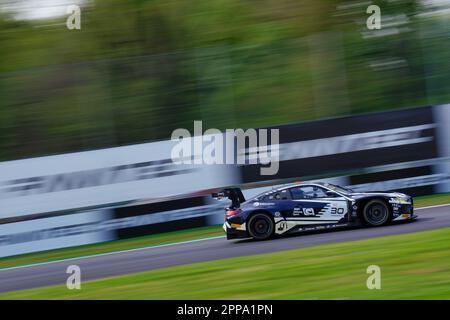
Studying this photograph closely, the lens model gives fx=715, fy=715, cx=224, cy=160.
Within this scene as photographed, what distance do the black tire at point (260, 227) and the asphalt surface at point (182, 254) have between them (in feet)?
0.64

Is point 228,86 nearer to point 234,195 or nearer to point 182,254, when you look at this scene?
point 234,195

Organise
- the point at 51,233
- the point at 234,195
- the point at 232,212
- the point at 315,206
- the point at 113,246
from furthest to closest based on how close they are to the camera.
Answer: the point at 51,233, the point at 113,246, the point at 234,195, the point at 232,212, the point at 315,206

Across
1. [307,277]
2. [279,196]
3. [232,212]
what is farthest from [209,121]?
[307,277]

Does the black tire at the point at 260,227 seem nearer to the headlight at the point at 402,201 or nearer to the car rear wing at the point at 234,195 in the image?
the car rear wing at the point at 234,195

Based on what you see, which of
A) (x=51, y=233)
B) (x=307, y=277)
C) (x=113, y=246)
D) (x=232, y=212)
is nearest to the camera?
(x=307, y=277)

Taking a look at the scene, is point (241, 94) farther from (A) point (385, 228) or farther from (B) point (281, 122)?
(A) point (385, 228)

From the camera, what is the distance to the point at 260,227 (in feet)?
41.6

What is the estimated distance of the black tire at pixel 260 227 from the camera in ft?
41.4

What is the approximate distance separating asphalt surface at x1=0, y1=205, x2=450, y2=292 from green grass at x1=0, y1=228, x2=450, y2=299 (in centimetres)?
62

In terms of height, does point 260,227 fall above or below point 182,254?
above


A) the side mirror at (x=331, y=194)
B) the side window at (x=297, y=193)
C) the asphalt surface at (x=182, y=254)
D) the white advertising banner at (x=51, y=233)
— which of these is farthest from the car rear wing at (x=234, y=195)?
the white advertising banner at (x=51, y=233)

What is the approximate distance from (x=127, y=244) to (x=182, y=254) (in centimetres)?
296

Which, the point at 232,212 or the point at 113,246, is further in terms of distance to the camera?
the point at 113,246

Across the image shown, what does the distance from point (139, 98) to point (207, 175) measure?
8.00ft
